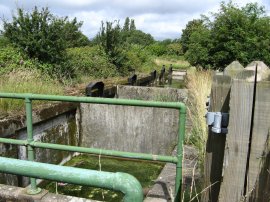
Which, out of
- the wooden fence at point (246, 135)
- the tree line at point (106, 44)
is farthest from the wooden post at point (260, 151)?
the tree line at point (106, 44)

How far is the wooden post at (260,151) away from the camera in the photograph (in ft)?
6.05

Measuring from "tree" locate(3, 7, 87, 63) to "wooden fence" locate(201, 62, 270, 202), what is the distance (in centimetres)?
795

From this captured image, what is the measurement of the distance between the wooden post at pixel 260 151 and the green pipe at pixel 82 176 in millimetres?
1297

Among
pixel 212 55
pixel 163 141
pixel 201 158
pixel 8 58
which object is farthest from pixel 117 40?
pixel 201 158

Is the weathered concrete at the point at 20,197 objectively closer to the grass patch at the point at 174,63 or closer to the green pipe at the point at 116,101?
the green pipe at the point at 116,101

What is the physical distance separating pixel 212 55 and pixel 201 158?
428 inches

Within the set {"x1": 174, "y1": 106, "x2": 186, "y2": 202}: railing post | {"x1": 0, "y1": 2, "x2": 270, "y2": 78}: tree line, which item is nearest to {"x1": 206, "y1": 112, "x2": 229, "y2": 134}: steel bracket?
{"x1": 174, "y1": 106, "x2": 186, "y2": 202}: railing post

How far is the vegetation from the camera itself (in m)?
12.3

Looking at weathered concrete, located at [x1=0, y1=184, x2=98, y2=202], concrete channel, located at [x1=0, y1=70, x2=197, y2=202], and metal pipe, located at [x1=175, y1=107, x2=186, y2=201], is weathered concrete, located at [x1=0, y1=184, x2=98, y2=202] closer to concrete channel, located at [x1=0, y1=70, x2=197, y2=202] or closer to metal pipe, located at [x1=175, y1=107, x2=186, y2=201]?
metal pipe, located at [x1=175, y1=107, x2=186, y2=201]

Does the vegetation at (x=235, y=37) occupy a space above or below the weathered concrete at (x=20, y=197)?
above

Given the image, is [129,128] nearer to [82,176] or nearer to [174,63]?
[82,176]

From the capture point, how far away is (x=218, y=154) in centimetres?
212

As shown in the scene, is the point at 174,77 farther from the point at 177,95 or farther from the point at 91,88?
the point at 91,88

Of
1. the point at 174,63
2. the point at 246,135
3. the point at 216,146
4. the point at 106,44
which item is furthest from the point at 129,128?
the point at 174,63
